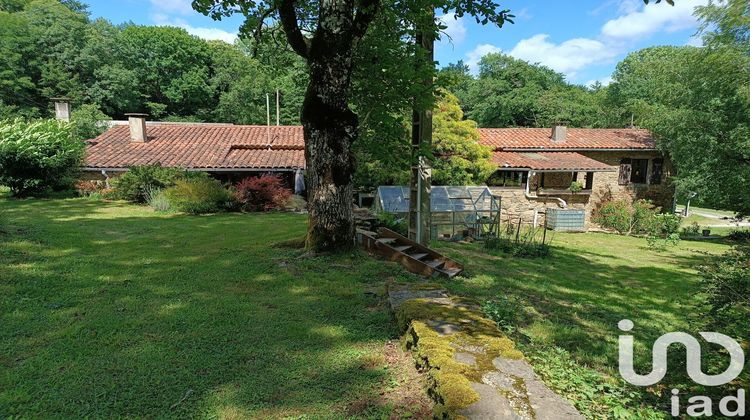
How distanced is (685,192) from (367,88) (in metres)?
20.4

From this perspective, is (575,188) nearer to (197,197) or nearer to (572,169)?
(572,169)

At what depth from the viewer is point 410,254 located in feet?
23.2

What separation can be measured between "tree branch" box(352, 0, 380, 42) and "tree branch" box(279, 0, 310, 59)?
2.86 feet

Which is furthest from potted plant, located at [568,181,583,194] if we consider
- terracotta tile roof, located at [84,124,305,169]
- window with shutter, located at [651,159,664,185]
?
terracotta tile roof, located at [84,124,305,169]

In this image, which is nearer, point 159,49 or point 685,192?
point 685,192

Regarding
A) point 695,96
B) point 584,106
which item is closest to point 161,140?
point 695,96

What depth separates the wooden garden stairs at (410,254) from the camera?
249 inches

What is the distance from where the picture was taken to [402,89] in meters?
6.81

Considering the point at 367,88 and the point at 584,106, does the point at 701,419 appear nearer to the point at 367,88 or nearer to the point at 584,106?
the point at 367,88

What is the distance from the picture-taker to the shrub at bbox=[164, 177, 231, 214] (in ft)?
43.3

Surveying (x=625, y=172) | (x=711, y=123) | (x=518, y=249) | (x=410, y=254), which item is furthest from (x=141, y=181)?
(x=625, y=172)

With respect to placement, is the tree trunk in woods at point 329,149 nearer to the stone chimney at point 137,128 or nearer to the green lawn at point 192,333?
the green lawn at point 192,333

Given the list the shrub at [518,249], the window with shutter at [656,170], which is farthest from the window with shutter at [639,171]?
the shrub at [518,249]

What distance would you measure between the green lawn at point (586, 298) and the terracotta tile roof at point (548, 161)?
8.10 meters
